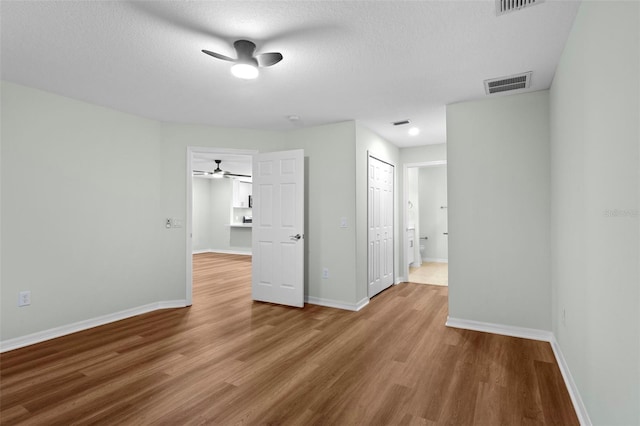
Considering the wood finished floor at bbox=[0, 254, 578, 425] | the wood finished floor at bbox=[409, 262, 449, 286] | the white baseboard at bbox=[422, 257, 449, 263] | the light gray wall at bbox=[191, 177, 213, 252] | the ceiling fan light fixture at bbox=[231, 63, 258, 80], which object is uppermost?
the ceiling fan light fixture at bbox=[231, 63, 258, 80]

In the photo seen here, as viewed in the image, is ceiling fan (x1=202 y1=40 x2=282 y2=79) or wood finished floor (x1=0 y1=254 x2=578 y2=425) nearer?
wood finished floor (x1=0 y1=254 x2=578 y2=425)

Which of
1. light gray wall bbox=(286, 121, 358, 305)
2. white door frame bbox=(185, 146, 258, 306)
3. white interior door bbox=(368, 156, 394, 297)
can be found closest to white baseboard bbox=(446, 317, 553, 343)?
light gray wall bbox=(286, 121, 358, 305)

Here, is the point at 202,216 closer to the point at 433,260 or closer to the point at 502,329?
the point at 433,260

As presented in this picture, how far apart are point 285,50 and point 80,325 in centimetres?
353

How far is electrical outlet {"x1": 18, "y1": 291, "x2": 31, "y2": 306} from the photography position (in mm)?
3080

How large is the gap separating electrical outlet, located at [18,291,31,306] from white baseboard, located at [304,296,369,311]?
3.01 metres

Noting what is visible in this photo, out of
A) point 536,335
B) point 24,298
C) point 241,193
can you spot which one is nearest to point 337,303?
point 536,335

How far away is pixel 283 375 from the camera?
97.8 inches

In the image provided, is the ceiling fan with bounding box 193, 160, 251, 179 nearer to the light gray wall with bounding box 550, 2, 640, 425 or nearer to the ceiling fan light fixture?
the ceiling fan light fixture

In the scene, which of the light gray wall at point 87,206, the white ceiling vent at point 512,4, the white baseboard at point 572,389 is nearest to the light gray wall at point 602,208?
the white baseboard at point 572,389

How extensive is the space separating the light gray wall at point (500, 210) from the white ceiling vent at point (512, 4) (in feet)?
5.19

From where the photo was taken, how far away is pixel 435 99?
3.50 m

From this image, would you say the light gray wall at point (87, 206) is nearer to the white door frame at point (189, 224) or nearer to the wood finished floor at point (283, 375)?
the white door frame at point (189, 224)

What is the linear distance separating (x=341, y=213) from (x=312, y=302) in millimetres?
1315
